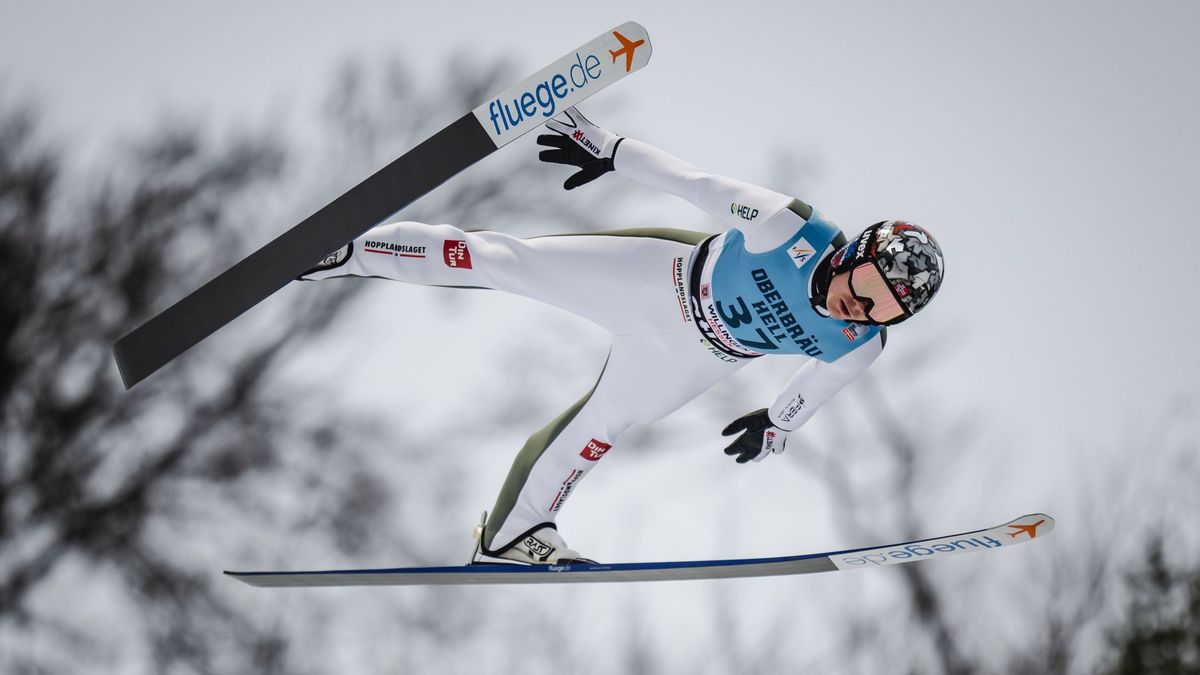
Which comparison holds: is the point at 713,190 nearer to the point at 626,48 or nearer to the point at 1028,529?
the point at 626,48

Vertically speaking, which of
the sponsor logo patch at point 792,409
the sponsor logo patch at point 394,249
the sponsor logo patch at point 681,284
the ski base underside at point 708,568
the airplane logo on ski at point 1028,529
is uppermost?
the sponsor logo patch at point 394,249

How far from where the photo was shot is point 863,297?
239cm

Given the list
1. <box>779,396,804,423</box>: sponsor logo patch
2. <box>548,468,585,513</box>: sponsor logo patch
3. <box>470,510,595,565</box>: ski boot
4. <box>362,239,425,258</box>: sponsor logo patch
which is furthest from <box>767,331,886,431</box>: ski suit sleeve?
<box>362,239,425,258</box>: sponsor logo patch

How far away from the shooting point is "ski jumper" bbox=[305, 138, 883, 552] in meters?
2.55

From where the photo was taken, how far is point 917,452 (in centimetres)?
684

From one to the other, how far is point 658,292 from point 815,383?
54cm

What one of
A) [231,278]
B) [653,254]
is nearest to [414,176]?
[231,278]

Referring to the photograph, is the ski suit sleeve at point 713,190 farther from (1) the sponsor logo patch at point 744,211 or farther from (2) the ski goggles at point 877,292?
(2) the ski goggles at point 877,292

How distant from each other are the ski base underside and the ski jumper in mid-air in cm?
7

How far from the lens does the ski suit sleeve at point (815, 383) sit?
8.82 ft

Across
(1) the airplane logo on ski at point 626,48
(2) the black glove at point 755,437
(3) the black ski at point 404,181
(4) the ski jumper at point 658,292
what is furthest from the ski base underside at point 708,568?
(1) the airplane logo on ski at point 626,48

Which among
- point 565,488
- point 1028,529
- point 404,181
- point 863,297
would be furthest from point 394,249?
point 1028,529

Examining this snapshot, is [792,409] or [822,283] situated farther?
[792,409]

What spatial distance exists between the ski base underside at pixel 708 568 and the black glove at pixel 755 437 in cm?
34
